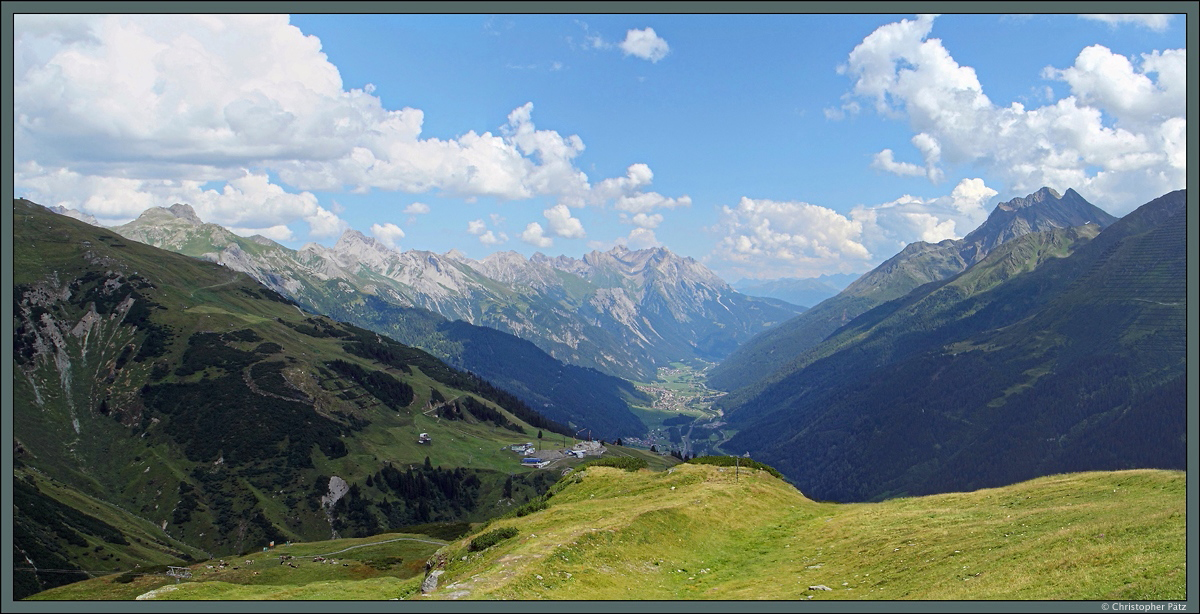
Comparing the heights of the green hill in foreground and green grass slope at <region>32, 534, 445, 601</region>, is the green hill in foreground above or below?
above

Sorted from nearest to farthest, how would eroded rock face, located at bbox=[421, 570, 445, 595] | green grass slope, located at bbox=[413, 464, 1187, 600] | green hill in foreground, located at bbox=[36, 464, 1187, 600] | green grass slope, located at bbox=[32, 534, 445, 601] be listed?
1. green grass slope, located at bbox=[413, 464, 1187, 600]
2. green hill in foreground, located at bbox=[36, 464, 1187, 600]
3. eroded rock face, located at bbox=[421, 570, 445, 595]
4. green grass slope, located at bbox=[32, 534, 445, 601]

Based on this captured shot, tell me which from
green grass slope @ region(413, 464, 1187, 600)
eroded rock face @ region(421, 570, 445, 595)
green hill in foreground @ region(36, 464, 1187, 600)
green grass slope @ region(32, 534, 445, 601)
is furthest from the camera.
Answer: green grass slope @ region(32, 534, 445, 601)

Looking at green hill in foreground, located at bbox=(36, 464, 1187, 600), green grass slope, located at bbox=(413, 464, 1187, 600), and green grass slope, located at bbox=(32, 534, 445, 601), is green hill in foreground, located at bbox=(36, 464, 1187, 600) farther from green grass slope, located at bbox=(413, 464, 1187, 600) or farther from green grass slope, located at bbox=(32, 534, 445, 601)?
green grass slope, located at bbox=(32, 534, 445, 601)

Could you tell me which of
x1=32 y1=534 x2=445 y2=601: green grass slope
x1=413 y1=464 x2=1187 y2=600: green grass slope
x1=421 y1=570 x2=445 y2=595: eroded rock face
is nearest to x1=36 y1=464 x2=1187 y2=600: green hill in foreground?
x1=413 y1=464 x2=1187 y2=600: green grass slope

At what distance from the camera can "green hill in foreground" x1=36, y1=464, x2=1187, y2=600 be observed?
3161 centimetres

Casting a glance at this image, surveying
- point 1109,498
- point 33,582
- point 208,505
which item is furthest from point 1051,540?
point 208,505

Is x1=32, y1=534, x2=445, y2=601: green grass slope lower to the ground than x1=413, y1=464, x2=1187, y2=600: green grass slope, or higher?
lower

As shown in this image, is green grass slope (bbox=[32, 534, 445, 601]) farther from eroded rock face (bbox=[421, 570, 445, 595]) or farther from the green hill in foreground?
eroded rock face (bbox=[421, 570, 445, 595])

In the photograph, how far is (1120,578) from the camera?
28.5 meters

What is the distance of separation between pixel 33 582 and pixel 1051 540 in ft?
480

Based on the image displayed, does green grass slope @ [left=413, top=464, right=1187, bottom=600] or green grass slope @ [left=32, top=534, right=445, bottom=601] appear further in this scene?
green grass slope @ [left=32, top=534, right=445, bottom=601]

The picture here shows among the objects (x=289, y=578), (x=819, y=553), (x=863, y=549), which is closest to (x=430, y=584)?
(x=819, y=553)

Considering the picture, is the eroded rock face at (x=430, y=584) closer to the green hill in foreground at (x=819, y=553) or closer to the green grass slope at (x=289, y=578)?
the green hill in foreground at (x=819, y=553)

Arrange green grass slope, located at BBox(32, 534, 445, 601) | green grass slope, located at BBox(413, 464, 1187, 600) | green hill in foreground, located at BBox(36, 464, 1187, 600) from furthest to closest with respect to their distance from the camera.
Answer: green grass slope, located at BBox(32, 534, 445, 601), green hill in foreground, located at BBox(36, 464, 1187, 600), green grass slope, located at BBox(413, 464, 1187, 600)
